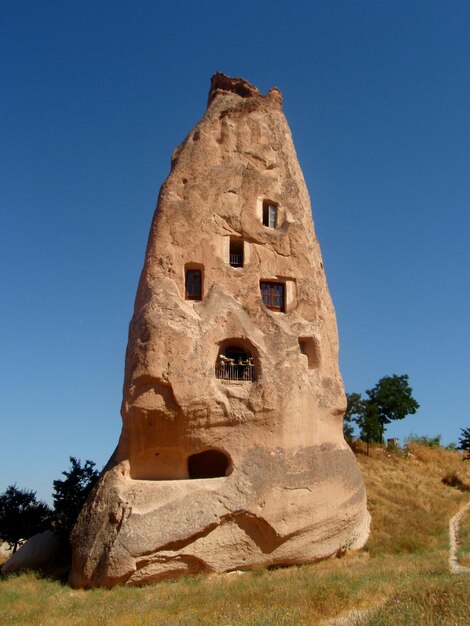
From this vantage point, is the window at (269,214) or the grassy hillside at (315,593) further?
the window at (269,214)

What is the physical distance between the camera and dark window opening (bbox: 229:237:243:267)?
21344mm

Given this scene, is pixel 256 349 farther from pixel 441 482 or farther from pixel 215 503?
pixel 441 482

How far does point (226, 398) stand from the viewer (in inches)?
730

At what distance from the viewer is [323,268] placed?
23.3 meters

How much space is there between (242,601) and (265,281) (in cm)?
1049

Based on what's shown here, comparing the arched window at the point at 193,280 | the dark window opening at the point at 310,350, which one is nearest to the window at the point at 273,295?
the dark window opening at the point at 310,350

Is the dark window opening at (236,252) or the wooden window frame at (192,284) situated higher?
the dark window opening at (236,252)

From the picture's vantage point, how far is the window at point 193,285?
20344 millimetres

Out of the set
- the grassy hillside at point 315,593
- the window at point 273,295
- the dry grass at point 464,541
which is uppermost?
the window at point 273,295

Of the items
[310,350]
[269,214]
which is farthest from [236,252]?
[310,350]

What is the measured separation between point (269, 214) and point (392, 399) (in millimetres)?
16496

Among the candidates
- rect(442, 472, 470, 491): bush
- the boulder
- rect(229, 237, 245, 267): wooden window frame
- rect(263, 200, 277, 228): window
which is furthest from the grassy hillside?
rect(263, 200, 277, 228): window

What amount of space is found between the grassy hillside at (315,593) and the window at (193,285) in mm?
8259

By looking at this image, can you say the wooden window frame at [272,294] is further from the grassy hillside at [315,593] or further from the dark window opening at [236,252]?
the grassy hillside at [315,593]
